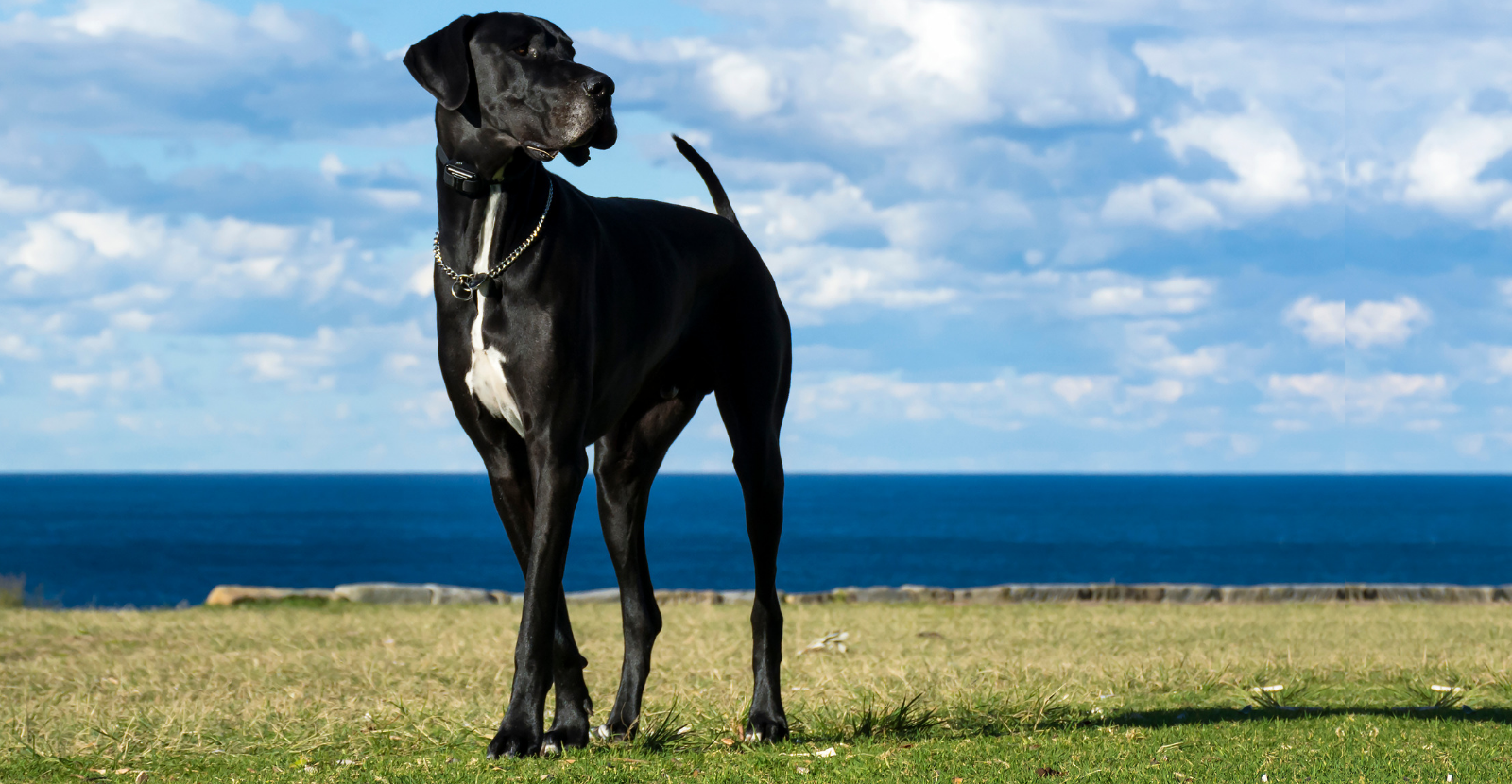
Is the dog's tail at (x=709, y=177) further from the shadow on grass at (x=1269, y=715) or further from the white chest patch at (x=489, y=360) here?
the shadow on grass at (x=1269, y=715)

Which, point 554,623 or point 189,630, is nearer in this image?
point 554,623

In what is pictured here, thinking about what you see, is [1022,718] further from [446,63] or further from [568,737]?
[446,63]

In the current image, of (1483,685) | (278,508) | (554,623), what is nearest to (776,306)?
(554,623)

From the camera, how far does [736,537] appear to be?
10881 centimetres

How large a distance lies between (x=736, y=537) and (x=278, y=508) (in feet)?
267

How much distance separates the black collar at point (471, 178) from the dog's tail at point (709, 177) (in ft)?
6.14

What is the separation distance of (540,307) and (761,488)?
1.57 metres

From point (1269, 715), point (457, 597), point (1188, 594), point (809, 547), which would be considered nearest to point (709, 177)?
point (1269, 715)

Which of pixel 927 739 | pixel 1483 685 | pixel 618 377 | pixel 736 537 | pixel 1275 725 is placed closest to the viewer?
pixel 618 377

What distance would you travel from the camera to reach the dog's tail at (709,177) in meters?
7.10

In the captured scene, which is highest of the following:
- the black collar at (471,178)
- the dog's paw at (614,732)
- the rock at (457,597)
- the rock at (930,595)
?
the black collar at (471,178)

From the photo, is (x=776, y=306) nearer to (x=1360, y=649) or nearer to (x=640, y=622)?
(x=640, y=622)

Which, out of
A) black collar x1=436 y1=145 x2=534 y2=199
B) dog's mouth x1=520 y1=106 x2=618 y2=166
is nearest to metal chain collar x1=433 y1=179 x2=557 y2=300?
black collar x1=436 y1=145 x2=534 y2=199

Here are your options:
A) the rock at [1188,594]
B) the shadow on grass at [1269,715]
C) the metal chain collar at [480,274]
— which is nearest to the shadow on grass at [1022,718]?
the shadow on grass at [1269,715]
